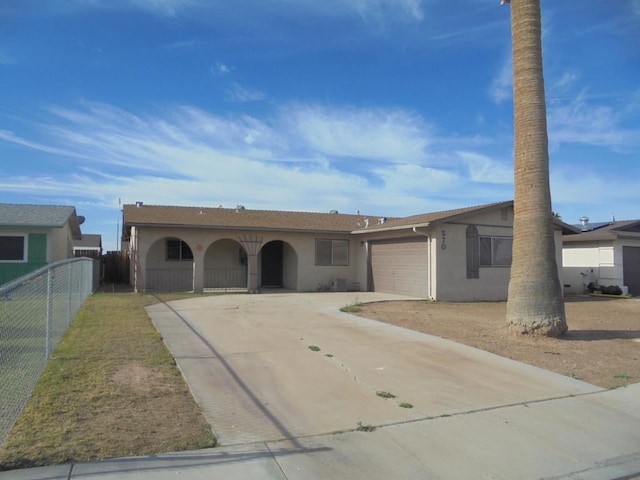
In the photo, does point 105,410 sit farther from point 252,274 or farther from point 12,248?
point 12,248

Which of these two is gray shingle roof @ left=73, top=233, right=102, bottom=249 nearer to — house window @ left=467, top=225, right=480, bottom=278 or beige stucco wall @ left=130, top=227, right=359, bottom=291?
beige stucco wall @ left=130, top=227, right=359, bottom=291

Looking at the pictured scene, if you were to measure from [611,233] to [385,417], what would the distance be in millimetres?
21713

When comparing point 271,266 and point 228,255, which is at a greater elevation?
point 228,255

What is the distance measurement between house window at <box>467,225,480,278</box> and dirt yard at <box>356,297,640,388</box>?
7.85 ft

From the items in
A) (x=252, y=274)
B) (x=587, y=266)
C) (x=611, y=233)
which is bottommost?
(x=252, y=274)

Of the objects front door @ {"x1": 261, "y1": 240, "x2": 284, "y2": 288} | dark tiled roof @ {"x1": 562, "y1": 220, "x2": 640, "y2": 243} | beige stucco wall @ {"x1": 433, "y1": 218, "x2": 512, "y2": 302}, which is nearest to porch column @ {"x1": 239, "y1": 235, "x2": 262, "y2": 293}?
front door @ {"x1": 261, "y1": 240, "x2": 284, "y2": 288}

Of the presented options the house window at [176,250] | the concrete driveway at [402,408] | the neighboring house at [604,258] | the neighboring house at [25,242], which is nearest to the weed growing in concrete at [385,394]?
the concrete driveway at [402,408]

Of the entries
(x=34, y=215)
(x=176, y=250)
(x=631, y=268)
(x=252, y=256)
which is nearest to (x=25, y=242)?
(x=34, y=215)

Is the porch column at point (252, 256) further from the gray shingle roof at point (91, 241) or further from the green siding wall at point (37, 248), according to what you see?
the gray shingle roof at point (91, 241)

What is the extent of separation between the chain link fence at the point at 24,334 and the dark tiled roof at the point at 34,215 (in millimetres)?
11554

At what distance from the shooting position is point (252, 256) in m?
21.1

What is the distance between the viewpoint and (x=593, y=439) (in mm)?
4914

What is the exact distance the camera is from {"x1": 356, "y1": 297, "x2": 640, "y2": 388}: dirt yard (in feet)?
25.4

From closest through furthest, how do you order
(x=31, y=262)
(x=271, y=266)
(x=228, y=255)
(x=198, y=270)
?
(x=31, y=262) → (x=198, y=270) → (x=228, y=255) → (x=271, y=266)
